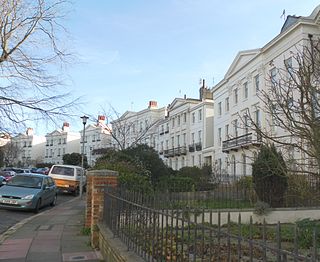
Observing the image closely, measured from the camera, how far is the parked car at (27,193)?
53.3 ft

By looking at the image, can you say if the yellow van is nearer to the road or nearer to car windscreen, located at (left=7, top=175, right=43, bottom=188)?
car windscreen, located at (left=7, top=175, right=43, bottom=188)

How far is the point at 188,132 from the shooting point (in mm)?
57750

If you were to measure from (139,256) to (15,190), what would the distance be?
12.9m

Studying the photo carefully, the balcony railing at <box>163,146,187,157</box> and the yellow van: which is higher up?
the balcony railing at <box>163,146,187,157</box>

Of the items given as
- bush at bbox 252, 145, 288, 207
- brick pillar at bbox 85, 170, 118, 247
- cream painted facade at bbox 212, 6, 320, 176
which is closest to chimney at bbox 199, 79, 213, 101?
cream painted facade at bbox 212, 6, 320, 176

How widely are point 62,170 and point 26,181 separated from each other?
10104mm

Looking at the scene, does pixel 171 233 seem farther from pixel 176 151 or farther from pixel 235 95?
pixel 176 151

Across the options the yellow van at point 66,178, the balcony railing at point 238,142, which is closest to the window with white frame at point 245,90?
the balcony railing at point 238,142

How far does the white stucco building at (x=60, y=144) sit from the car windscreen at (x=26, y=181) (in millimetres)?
82615

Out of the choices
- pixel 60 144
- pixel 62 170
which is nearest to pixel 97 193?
pixel 62 170

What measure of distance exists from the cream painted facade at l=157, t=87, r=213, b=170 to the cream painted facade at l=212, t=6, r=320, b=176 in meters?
5.53

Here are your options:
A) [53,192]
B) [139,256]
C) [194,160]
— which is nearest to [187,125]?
[194,160]

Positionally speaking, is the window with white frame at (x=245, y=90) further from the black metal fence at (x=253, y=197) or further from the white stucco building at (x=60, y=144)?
the white stucco building at (x=60, y=144)

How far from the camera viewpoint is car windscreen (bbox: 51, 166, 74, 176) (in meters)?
28.0
